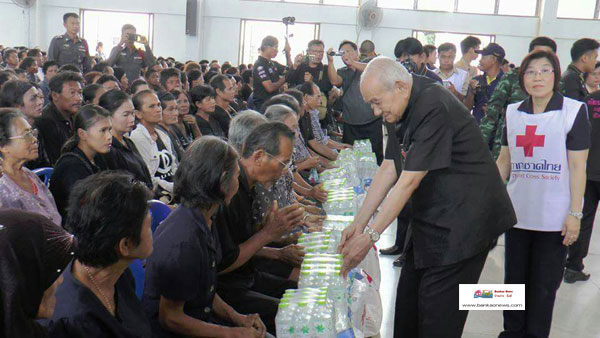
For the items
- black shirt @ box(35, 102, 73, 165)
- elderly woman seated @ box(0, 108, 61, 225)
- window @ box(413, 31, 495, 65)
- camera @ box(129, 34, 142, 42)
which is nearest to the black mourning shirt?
black shirt @ box(35, 102, 73, 165)

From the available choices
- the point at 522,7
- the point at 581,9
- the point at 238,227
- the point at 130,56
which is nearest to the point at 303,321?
the point at 238,227

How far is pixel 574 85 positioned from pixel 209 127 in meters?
2.65

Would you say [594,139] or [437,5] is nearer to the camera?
[594,139]

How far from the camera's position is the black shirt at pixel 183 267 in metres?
1.54

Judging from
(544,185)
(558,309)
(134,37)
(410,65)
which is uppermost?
(134,37)

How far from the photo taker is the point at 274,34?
14.6 m

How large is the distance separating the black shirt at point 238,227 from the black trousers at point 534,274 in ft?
3.61

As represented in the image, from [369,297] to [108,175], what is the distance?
1437 mm

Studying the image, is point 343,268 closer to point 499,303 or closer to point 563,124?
point 499,303

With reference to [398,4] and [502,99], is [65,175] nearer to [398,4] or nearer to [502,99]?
[502,99]

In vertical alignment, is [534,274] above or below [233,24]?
below

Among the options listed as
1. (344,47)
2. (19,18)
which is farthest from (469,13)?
(19,18)

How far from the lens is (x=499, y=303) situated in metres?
2.31

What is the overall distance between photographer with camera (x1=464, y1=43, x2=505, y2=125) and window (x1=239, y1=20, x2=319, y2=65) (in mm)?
9810
